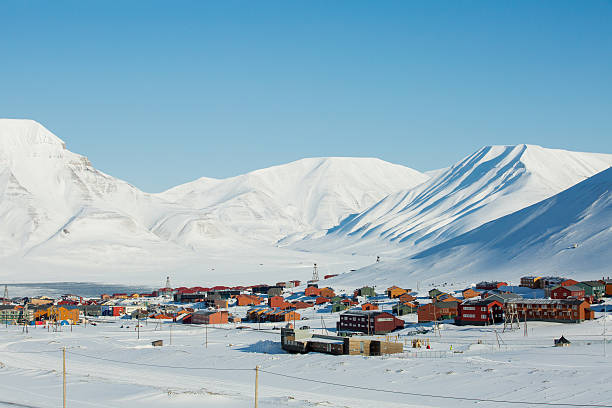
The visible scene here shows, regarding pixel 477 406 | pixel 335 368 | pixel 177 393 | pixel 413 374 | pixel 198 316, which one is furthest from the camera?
pixel 198 316

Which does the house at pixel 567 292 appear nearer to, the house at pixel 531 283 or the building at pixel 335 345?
the house at pixel 531 283

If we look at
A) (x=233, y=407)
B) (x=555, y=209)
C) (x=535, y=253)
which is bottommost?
(x=233, y=407)

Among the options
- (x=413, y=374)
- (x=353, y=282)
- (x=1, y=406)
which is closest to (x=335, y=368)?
(x=413, y=374)

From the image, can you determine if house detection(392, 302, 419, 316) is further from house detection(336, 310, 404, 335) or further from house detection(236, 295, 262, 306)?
house detection(236, 295, 262, 306)

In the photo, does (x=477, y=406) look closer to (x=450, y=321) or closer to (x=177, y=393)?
(x=177, y=393)

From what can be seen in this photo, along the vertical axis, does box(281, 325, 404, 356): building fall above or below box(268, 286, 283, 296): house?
below

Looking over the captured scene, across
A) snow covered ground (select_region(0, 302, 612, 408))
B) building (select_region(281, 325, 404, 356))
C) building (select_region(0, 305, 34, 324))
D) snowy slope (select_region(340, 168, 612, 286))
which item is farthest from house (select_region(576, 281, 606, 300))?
building (select_region(0, 305, 34, 324))
